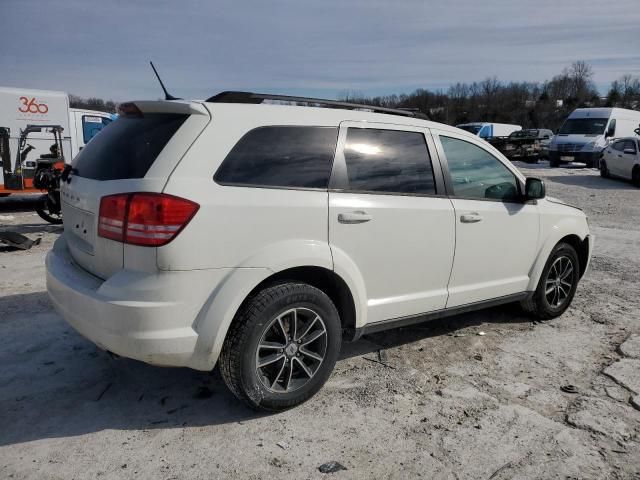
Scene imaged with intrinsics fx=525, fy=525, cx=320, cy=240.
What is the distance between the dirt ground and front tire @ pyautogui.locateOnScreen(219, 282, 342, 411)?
0.56 ft

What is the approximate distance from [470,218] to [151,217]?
232cm

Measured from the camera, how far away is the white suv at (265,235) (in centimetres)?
267

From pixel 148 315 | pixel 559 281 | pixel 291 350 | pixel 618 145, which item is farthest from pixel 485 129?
pixel 148 315

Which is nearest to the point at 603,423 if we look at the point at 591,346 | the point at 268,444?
the point at 591,346

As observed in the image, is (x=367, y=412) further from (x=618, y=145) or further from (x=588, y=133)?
(x=588, y=133)

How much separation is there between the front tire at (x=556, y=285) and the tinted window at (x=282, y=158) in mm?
2558

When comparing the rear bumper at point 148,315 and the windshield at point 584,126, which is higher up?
the windshield at point 584,126

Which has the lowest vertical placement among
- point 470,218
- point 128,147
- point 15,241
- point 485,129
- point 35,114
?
point 15,241

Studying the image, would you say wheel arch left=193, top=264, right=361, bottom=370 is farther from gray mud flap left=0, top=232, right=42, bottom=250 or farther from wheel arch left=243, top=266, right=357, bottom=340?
gray mud flap left=0, top=232, right=42, bottom=250

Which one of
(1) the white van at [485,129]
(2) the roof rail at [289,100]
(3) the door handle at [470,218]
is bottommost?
(3) the door handle at [470,218]

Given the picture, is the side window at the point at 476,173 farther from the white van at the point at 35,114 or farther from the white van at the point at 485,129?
the white van at the point at 485,129

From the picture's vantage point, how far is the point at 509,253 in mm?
4242

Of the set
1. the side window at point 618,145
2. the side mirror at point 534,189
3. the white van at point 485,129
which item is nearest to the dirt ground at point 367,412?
the side mirror at point 534,189

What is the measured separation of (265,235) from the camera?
289 centimetres
